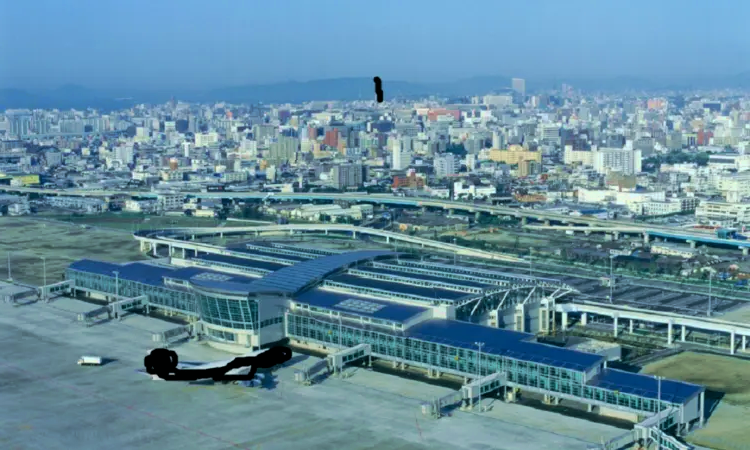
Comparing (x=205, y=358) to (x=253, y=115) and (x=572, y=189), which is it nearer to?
(x=572, y=189)

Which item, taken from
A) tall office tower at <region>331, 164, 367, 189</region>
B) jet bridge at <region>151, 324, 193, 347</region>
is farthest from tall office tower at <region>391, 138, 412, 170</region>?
jet bridge at <region>151, 324, 193, 347</region>

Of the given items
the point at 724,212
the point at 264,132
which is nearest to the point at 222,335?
the point at 724,212

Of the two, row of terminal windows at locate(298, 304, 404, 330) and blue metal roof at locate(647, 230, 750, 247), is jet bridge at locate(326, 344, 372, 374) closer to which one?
row of terminal windows at locate(298, 304, 404, 330)

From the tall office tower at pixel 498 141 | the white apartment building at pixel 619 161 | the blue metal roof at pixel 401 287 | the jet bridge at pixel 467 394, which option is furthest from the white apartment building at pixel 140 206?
the jet bridge at pixel 467 394

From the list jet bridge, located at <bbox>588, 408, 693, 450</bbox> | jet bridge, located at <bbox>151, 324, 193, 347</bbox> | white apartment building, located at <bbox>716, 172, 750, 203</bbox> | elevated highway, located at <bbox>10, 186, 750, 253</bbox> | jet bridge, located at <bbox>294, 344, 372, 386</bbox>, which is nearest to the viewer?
jet bridge, located at <bbox>588, 408, 693, 450</bbox>

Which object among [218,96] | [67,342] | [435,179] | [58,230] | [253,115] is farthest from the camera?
[218,96]

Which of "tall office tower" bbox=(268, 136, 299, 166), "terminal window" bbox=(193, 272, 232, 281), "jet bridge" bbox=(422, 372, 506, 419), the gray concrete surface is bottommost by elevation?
the gray concrete surface

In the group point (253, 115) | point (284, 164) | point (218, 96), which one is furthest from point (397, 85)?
point (284, 164)

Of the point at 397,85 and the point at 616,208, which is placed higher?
the point at 397,85
